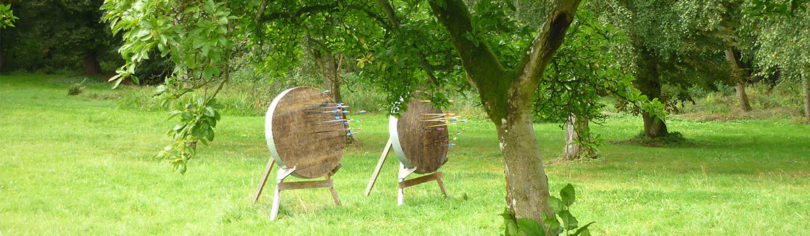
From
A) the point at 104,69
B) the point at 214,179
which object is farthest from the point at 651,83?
the point at 104,69

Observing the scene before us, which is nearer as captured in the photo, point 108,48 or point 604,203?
point 604,203

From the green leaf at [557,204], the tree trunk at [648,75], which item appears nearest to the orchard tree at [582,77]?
the green leaf at [557,204]

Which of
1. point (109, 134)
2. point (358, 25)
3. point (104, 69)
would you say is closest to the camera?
point (358, 25)

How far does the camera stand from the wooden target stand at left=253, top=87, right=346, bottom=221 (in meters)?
8.54

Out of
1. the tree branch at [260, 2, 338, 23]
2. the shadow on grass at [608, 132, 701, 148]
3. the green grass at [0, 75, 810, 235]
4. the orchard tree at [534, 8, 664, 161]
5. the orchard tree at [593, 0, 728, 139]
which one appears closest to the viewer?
the orchard tree at [534, 8, 664, 161]

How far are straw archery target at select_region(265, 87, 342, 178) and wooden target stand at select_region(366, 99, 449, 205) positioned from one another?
2.27ft

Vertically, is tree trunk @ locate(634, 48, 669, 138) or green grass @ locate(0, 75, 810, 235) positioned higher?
tree trunk @ locate(634, 48, 669, 138)

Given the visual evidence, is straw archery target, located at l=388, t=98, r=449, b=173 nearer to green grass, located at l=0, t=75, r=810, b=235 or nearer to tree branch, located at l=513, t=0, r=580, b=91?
green grass, located at l=0, t=75, r=810, b=235

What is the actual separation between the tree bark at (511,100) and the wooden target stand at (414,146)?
4.80 metres

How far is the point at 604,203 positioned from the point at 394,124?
2850mm

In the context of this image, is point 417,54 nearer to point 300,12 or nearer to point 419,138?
point 300,12

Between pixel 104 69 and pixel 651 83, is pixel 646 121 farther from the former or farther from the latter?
→ pixel 104 69

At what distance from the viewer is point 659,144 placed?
20.1 m

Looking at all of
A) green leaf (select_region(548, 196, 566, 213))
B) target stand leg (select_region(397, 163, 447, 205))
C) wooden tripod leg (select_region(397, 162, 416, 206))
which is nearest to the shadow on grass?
target stand leg (select_region(397, 163, 447, 205))
